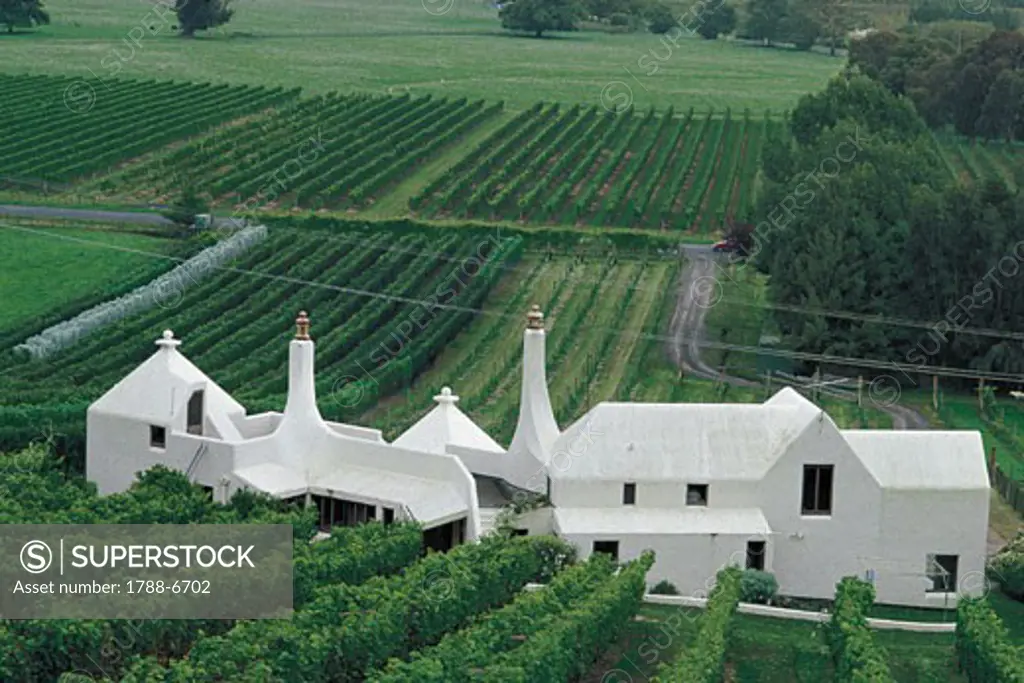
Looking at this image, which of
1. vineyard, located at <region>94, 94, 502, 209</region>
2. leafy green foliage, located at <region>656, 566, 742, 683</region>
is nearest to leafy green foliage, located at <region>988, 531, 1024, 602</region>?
leafy green foliage, located at <region>656, 566, 742, 683</region>

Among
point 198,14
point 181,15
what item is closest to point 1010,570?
point 198,14

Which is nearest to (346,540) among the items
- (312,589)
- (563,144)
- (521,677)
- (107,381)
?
(312,589)

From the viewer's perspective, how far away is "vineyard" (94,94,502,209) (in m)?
97.8

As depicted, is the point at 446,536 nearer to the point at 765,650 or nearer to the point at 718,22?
the point at 765,650

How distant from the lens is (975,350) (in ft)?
239

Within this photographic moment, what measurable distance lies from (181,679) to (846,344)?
41499 mm

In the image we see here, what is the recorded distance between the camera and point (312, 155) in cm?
10556

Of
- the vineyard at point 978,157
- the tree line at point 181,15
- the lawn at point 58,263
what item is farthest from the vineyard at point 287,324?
the tree line at point 181,15

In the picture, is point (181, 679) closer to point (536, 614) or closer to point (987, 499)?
point (536, 614)

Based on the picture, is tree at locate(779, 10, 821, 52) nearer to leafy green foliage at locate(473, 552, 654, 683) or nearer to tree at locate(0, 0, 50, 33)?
tree at locate(0, 0, 50, 33)

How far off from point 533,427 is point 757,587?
614cm

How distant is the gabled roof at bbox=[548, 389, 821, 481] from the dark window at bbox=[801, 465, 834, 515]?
833 mm

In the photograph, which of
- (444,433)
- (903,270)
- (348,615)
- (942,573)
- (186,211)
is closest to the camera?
(348,615)

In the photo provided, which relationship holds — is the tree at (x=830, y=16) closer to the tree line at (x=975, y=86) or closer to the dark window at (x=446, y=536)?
the tree line at (x=975, y=86)
